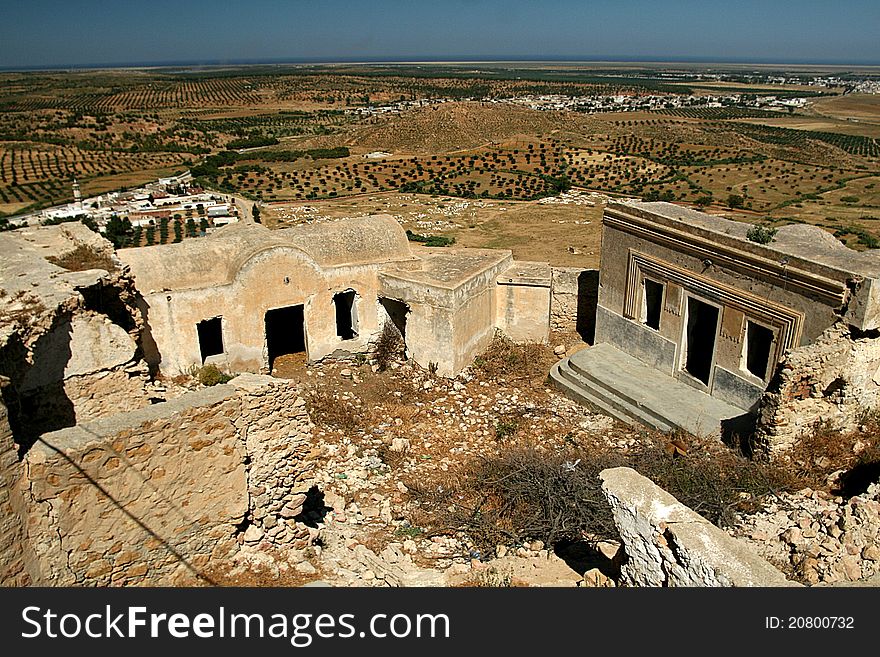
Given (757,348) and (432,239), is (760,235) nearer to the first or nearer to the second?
(757,348)

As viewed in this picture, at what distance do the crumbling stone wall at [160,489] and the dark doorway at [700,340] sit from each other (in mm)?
7808

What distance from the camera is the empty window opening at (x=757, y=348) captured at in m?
10.4

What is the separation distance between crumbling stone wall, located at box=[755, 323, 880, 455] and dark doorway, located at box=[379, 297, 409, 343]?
7.20 meters

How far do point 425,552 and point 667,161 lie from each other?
5630 cm

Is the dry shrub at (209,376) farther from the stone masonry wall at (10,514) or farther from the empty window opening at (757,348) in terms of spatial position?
the empty window opening at (757,348)

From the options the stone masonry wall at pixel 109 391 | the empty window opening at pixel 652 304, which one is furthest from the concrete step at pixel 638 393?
the stone masonry wall at pixel 109 391

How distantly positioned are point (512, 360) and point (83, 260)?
8166 mm

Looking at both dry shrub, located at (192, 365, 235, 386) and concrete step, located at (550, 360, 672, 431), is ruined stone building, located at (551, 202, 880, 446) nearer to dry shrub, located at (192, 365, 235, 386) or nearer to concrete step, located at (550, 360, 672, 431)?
concrete step, located at (550, 360, 672, 431)

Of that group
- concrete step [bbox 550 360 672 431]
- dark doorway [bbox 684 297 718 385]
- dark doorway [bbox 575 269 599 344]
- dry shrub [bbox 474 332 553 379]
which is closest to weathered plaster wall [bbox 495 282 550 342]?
dry shrub [bbox 474 332 553 379]

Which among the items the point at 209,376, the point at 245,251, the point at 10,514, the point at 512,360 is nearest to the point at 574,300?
the point at 512,360

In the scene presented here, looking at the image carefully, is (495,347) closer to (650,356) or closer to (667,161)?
(650,356)

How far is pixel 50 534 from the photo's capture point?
5559mm

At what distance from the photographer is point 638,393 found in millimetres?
11383

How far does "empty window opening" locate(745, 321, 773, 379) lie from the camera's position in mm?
10352
